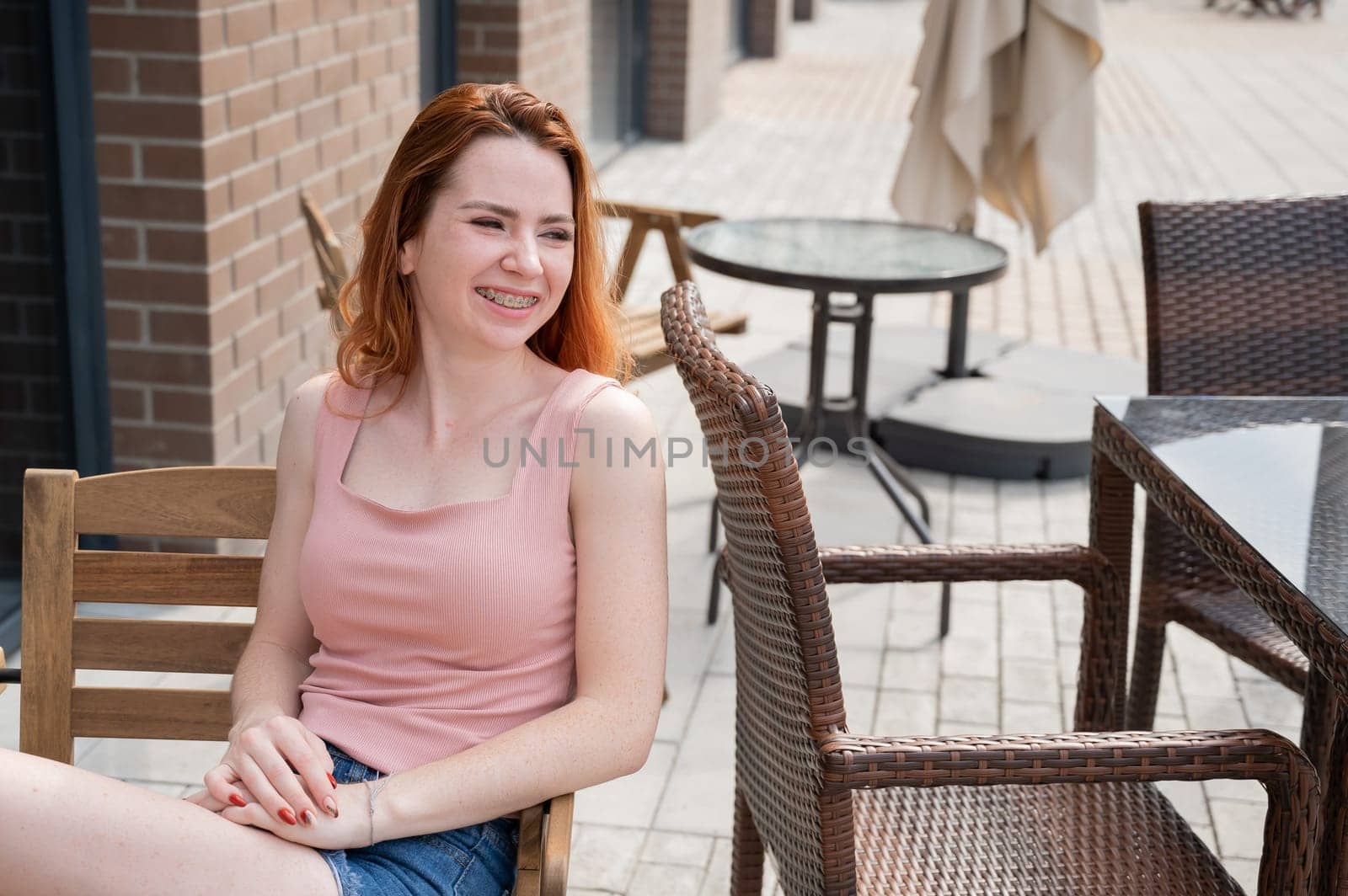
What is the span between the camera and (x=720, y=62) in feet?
39.7

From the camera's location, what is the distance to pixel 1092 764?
1627 millimetres

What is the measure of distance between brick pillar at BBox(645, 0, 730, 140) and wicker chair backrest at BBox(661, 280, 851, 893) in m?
8.97

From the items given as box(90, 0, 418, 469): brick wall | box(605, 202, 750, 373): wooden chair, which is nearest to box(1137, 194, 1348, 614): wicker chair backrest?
box(605, 202, 750, 373): wooden chair

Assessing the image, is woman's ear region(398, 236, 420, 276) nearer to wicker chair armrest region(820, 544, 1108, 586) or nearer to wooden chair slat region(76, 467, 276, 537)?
wooden chair slat region(76, 467, 276, 537)

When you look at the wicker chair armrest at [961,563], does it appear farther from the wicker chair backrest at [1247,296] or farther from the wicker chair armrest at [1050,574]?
the wicker chair backrest at [1247,296]

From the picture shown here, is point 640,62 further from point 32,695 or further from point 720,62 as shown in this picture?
point 32,695

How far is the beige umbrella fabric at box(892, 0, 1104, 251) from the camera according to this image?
14.6 feet

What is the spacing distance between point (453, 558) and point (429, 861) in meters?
0.33

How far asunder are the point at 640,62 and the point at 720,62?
163 centimetres

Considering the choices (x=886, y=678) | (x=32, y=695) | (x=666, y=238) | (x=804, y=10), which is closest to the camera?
(x=32, y=695)

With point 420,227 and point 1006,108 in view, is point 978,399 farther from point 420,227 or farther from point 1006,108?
point 420,227

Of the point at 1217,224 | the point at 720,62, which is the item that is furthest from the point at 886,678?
the point at 720,62

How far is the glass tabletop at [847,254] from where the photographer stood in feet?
11.9

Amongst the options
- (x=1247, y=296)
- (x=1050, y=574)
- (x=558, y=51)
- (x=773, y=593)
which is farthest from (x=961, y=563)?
(x=558, y=51)
